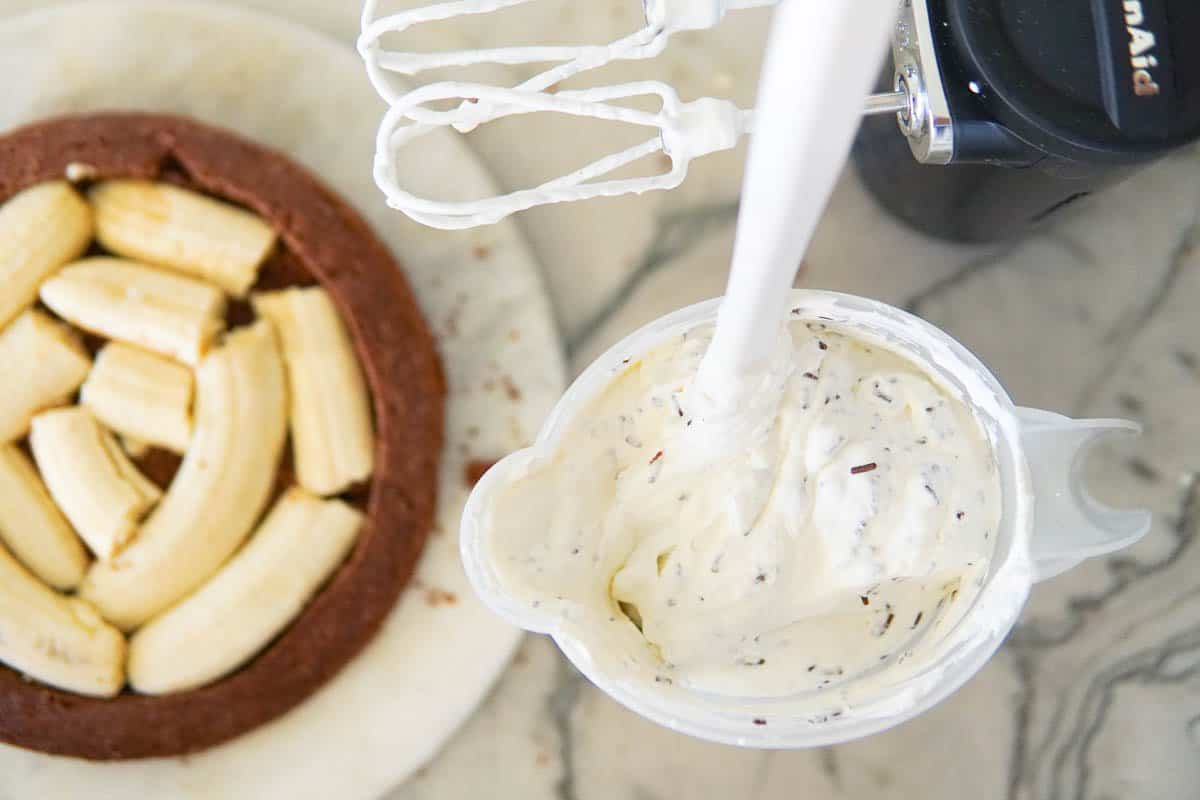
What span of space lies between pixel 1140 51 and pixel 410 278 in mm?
482

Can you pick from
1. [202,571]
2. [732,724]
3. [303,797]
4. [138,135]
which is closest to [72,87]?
[138,135]

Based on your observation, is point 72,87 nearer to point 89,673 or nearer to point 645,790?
point 89,673

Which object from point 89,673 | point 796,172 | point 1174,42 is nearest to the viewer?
A: point 796,172

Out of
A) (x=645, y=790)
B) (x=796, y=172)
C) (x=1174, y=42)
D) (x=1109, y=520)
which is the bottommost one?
(x=645, y=790)

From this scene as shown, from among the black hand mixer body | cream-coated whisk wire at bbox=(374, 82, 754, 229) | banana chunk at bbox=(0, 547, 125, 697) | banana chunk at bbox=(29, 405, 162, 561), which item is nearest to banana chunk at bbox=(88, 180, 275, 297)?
banana chunk at bbox=(29, 405, 162, 561)

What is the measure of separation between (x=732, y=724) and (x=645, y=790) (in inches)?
9.5

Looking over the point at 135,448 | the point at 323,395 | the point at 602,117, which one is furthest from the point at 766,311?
the point at 135,448

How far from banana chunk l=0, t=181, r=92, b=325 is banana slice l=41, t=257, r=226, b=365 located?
0.01m

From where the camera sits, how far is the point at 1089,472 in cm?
73

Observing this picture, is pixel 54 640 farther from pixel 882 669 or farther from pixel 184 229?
pixel 882 669

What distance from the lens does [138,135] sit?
70 centimetres

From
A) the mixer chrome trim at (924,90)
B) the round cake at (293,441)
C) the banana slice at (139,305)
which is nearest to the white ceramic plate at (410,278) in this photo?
the round cake at (293,441)

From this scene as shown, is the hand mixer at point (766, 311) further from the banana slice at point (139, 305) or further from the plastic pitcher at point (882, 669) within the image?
the banana slice at point (139, 305)

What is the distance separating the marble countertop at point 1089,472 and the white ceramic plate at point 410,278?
0.03m
